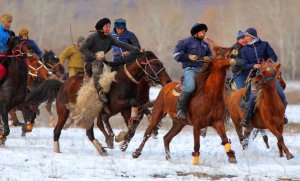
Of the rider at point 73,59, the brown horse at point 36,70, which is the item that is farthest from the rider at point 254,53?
the rider at point 73,59

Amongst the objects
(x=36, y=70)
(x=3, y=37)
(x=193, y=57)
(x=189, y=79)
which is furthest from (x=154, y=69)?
(x=36, y=70)

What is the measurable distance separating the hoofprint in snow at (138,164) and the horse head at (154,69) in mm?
1534

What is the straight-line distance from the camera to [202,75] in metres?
13.3

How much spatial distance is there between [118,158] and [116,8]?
128184mm

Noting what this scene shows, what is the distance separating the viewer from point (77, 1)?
164 metres

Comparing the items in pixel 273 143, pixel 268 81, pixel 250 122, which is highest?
pixel 268 81

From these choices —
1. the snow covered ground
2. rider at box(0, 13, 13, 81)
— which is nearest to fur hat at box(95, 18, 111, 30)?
rider at box(0, 13, 13, 81)

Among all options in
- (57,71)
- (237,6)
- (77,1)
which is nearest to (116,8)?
(77,1)

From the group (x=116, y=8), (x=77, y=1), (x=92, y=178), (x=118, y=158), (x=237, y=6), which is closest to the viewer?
(x=92, y=178)

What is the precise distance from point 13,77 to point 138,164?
423cm

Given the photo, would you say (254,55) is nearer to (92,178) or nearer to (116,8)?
(92,178)

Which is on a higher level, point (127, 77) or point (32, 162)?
point (127, 77)

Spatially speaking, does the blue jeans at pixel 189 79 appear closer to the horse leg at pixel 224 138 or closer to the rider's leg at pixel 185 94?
the rider's leg at pixel 185 94

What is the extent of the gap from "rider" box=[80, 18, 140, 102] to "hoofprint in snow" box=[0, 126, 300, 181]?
1673 millimetres
